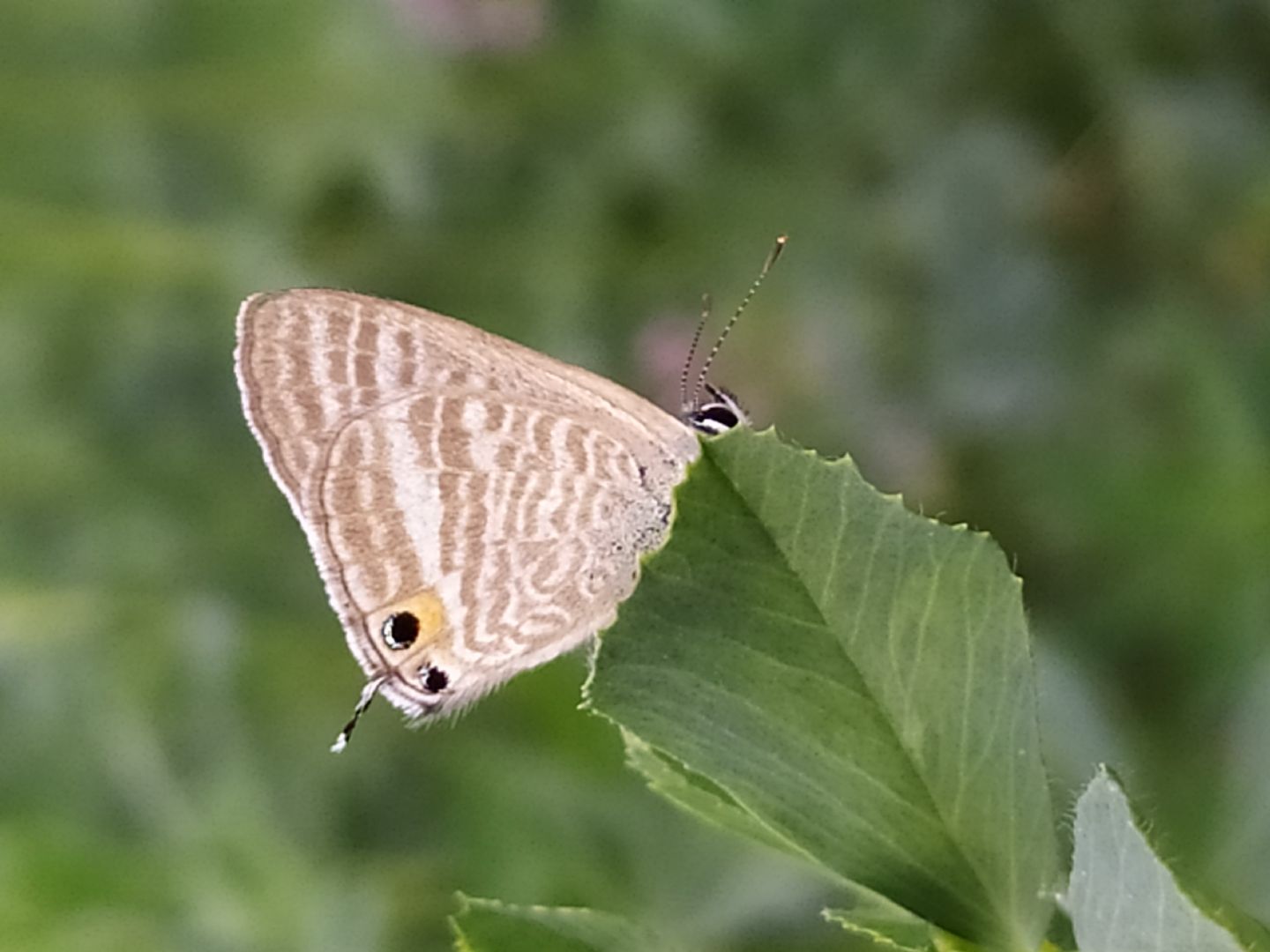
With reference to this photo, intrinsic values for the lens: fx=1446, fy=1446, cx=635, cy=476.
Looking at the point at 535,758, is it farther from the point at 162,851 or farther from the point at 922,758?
the point at 922,758

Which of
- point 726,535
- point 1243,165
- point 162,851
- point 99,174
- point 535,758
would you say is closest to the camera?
point 726,535

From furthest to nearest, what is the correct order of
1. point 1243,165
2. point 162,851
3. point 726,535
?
1. point 1243,165
2. point 162,851
3. point 726,535

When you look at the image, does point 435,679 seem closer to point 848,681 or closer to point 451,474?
point 451,474

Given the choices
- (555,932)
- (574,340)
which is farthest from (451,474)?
(574,340)

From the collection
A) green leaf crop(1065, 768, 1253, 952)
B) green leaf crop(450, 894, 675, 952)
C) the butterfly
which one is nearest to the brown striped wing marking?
the butterfly

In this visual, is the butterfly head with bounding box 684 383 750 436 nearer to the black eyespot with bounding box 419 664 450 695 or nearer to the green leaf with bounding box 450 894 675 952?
the black eyespot with bounding box 419 664 450 695

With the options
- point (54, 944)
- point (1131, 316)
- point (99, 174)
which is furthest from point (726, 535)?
point (1131, 316)

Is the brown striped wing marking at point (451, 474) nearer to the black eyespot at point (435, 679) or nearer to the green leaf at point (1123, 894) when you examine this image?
the black eyespot at point (435, 679)
